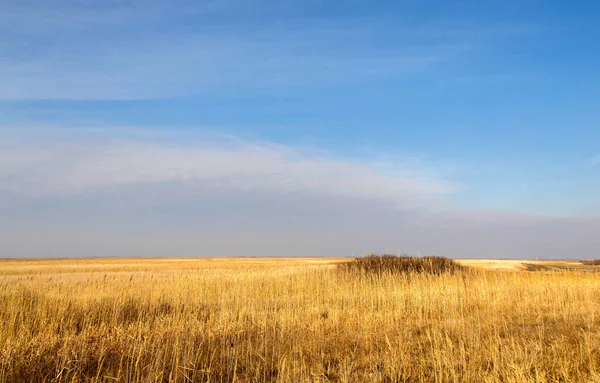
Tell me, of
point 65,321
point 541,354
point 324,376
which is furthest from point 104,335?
point 541,354

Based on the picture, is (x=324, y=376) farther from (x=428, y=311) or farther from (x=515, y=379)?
(x=428, y=311)

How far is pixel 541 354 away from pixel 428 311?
5.00 m

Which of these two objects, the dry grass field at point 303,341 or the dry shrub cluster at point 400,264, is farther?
the dry shrub cluster at point 400,264

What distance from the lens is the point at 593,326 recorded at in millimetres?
9516

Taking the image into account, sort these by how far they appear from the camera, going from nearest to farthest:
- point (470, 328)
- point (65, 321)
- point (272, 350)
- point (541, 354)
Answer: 1. point (541, 354)
2. point (272, 350)
3. point (470, 328)
4. point (65, 321)

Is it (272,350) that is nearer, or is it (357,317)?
(272,350)

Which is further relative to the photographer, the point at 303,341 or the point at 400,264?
the point at 400,264

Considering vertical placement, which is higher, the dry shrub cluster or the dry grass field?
the dry shrub cluster

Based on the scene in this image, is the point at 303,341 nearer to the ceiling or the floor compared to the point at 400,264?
nearer to the floor

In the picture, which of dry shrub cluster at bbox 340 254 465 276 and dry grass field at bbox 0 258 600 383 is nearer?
dry grass field at bbox 0 258 600 383

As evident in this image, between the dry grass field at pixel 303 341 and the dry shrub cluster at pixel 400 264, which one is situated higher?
the dry shrub cluster at pixel 400 264

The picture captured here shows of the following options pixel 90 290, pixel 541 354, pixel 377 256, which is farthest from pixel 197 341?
pixel 377 256

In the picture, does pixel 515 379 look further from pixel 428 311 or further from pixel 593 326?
pixel 428 311

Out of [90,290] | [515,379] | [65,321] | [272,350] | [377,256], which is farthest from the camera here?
[377,256]
